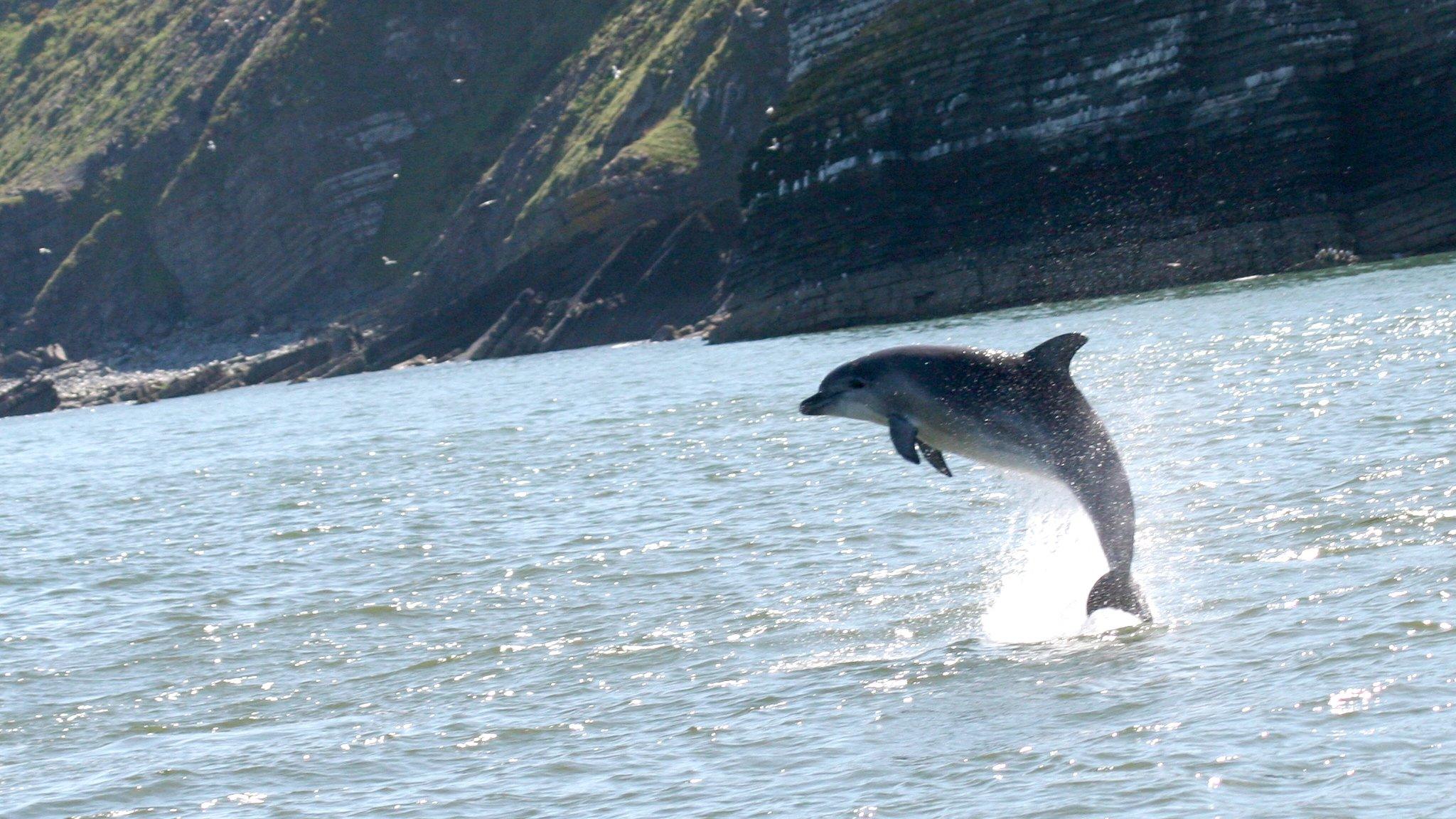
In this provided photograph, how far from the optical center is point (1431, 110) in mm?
43469

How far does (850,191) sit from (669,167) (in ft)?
66.8

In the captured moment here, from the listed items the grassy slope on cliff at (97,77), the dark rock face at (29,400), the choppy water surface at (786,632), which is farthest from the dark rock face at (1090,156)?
the grassy slope on cliff at (97,77)

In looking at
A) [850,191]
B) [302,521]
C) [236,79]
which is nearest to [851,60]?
[850,191]

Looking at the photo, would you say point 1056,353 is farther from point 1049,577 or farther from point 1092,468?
point 1049,577

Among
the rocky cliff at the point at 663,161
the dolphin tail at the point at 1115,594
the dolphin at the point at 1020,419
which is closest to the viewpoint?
the dolphin at the point at 1020,419

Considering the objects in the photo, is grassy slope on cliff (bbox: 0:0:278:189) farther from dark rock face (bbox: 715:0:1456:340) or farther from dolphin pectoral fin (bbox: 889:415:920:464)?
dolphin pectoral fin (bbox: 889:415:920:464)

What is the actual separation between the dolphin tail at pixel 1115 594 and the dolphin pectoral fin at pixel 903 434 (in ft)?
4.27

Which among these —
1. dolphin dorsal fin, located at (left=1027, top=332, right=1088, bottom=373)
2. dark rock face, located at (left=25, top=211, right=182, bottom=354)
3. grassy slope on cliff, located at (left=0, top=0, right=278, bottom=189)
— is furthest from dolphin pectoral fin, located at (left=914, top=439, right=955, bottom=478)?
grassy slope on cliff, located at (left=0, top=0, right=278, bottom=189)

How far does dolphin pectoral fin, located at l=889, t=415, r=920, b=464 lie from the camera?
995 centimetres

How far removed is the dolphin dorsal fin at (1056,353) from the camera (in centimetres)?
999

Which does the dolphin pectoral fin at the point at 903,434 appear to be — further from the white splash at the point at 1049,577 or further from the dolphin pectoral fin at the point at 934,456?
the white splash at the point at 1049,577

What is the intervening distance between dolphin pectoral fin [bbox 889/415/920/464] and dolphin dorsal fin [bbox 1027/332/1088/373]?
2.49 feet

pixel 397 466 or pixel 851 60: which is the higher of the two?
pixel 851 60

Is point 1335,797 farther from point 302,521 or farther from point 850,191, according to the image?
point 850,191
